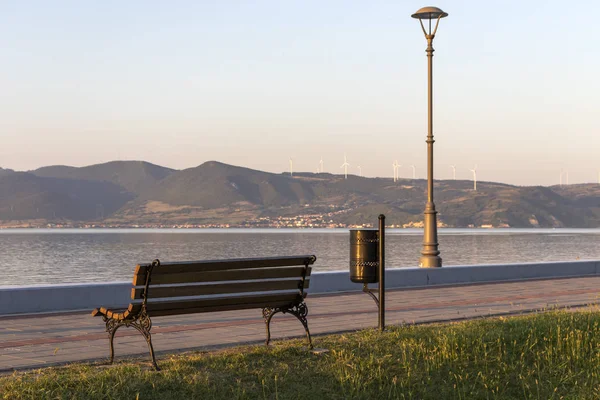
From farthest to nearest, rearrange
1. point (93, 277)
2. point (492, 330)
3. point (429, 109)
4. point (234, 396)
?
point (93, 277), point (429, 109), point (492, 330), point (234, 396)

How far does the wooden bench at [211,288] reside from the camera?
30.5 ft

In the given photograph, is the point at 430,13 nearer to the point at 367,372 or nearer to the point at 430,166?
the point at 430,166

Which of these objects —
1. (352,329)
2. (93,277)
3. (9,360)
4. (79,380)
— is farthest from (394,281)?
(93,277)

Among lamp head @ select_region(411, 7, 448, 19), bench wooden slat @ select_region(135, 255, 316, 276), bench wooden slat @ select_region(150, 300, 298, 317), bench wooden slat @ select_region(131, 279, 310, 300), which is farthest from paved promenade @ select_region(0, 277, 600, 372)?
lamp head @ select_region(411, 7, 448, 19)

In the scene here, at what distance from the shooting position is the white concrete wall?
49.8ft

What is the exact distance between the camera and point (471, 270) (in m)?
22.7

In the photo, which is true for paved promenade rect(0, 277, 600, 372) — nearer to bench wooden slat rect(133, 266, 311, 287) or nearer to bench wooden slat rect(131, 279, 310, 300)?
bench wooden slat rect(131, 279, 310, 300)

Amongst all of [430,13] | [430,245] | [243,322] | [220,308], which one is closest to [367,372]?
[220,308]

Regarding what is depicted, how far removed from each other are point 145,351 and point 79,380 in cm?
267

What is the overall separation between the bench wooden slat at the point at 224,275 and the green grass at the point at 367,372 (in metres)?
0.81

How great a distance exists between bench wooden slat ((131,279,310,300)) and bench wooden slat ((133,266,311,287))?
2.5 inches

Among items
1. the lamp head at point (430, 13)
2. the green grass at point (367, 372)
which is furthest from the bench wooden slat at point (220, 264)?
the lamp head at point (430, 13)

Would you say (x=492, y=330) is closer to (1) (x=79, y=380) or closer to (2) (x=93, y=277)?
(1) (x=79, y=380)

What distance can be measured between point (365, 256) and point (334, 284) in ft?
→ 24.8
